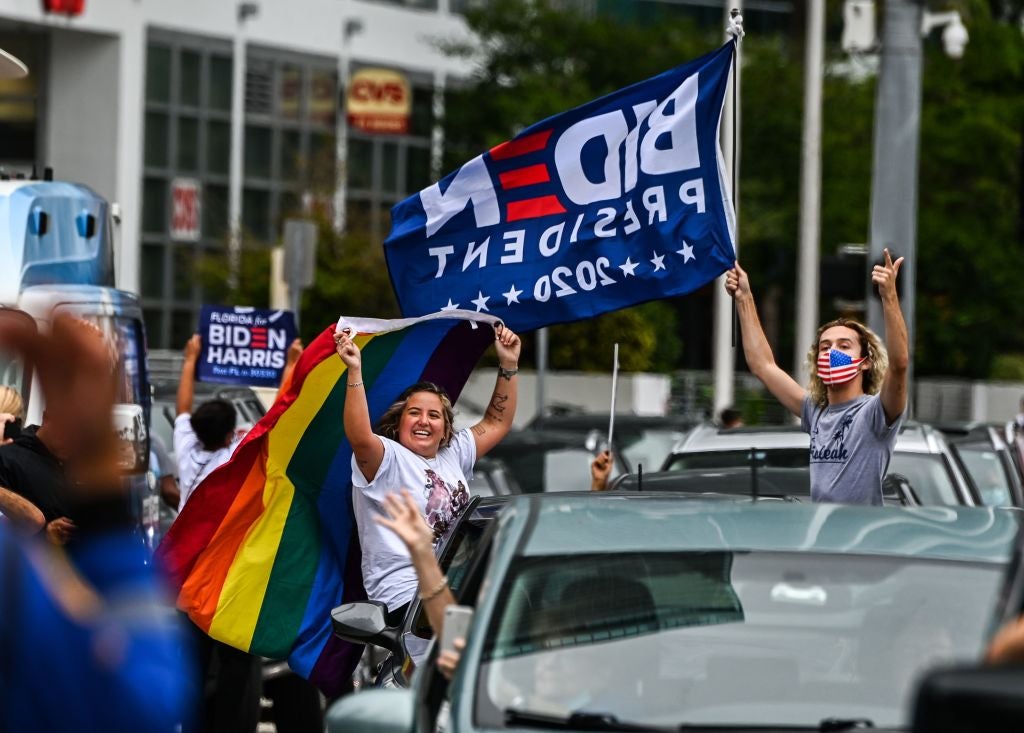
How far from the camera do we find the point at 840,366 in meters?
7.71

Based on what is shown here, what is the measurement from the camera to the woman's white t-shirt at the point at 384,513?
7.80 meters

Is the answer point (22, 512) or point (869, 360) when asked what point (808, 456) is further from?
point (22, 512)

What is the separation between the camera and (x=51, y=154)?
40.2 meters

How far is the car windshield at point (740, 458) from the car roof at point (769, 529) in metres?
5.09

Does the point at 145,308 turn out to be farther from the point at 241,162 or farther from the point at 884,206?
the point at 884,206

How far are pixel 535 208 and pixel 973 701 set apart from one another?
23.9ft

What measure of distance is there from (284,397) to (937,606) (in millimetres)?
4303

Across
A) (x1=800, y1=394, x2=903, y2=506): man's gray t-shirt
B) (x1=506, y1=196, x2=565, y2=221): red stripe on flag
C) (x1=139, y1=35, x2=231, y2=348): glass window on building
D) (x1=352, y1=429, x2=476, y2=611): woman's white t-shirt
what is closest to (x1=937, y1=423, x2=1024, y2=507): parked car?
(x1=506, y1=196, x2=565, y2=221): red stripe on flag

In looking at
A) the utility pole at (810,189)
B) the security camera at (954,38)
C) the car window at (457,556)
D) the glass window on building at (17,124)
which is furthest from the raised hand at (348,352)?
the glass window on building at (17,124)

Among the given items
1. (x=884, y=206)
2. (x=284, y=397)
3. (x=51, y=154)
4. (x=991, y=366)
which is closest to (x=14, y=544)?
(x=284, y=397)

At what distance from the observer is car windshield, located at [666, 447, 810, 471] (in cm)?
1083

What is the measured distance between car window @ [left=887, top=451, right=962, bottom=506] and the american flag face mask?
9.53ft

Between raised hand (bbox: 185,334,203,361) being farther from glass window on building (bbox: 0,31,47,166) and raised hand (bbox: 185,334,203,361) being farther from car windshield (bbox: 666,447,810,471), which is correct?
glass window on building (bbox: 0,31,47,166)

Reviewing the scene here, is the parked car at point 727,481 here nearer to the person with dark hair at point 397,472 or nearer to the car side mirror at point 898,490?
the car side mirror at point 898,490
